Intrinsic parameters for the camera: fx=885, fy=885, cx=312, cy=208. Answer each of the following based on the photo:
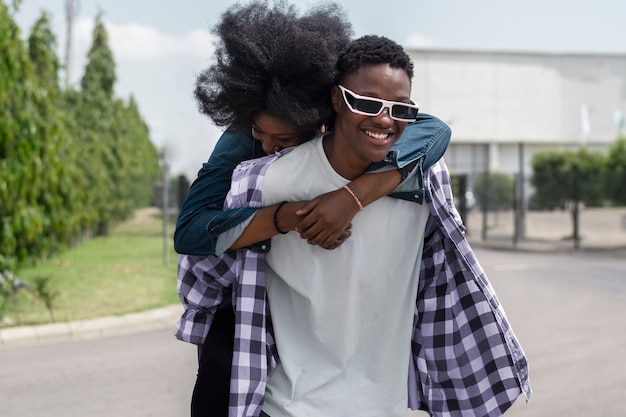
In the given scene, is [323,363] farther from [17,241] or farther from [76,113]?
[76,113]

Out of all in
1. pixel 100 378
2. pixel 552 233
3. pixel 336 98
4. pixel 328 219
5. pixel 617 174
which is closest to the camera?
pixel 328 219

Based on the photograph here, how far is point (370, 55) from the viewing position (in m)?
2.18

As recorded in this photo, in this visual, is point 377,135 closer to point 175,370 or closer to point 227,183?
point 227,183

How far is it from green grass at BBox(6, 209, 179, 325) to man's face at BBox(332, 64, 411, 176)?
24.6 ft

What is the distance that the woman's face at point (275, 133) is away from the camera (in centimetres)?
229

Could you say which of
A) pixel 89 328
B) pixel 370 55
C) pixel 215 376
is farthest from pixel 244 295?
pixel 89 328

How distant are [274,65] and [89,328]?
734 cm

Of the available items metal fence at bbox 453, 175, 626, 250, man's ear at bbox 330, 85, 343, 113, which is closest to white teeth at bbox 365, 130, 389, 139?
man's ear at bbox 330, 85, 343, 113

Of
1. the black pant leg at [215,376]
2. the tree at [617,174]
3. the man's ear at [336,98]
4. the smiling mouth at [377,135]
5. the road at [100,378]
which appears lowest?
the road at [100,378]

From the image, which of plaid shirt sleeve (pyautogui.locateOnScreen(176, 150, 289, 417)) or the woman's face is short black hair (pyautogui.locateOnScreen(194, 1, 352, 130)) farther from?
plaid shirt sleeve (pyautogui.locateOnScreen(176, 150, 289, 417))

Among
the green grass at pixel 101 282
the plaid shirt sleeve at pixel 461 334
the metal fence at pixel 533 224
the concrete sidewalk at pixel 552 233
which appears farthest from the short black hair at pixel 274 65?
the metal fence at pixel 533 224

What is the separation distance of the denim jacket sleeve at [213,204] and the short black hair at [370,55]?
34 centimetres

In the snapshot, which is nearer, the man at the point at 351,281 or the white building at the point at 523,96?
the man at the point at 351,281

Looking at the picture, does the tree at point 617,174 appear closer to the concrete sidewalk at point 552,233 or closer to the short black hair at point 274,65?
the concrete sidewalk at point 552,233
